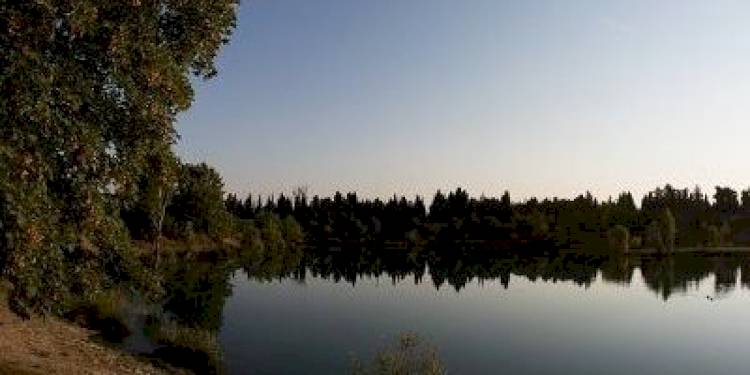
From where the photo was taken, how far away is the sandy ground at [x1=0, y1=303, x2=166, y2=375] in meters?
27.0

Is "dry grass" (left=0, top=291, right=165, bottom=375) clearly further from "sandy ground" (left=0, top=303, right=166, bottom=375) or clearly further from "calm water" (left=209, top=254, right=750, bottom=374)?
"calm water" (left=209, top=254, right=750, bottom=374)

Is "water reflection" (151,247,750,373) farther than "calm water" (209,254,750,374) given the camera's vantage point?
Yes

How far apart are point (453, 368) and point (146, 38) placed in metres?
30.2

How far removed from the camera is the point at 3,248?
16.2 metres

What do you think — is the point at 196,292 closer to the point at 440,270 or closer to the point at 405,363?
the point at 405,363

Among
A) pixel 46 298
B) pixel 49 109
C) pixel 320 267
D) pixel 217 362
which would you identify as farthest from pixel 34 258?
pixel 320 267

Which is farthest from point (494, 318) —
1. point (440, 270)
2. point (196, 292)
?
point (440, 270)

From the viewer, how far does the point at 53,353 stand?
30.6 metres

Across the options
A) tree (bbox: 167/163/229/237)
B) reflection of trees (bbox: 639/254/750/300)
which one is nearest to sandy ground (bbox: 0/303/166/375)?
reflection of trees (bbox: 639/254/750/300)

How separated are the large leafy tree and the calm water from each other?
20.9 metres

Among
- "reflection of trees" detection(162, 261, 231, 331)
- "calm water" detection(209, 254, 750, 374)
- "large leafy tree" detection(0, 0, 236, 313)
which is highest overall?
"large leafy tree" detection(0, 0, 236, 313)

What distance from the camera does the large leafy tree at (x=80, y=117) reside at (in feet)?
51.4

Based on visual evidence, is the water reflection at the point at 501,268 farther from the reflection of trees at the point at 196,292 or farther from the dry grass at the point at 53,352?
the dry grass at the point at 53,352

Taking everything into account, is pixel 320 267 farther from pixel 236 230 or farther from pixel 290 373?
pixel 290 373
